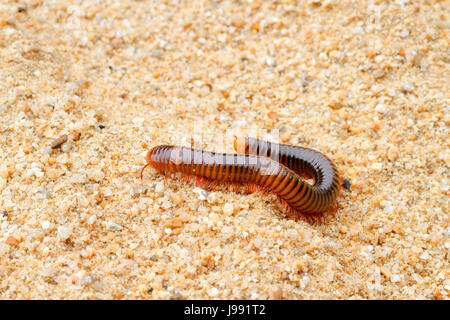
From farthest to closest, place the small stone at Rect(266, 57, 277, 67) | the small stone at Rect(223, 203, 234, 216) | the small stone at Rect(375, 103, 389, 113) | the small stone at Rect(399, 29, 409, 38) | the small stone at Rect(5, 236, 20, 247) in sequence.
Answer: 1. the small stone at Rect(266, 57, 277, 67)
2. the small stone at Rect(399, 29, 409, 38)
3. the small stone at Rect(375, 103, 389, 113)
4. the small stone at Rect(223, 203, 234, 216)
5. the small stone at Rect(5, 236, 20, 247)

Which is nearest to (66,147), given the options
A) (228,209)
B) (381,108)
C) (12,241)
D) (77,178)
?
(77,178)

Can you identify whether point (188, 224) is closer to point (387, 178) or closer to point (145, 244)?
point (145, 244)

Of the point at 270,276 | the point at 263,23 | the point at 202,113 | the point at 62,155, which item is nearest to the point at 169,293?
the point at 270,276

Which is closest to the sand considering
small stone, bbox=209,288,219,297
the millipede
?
small stone, bbox=209,288,219,297

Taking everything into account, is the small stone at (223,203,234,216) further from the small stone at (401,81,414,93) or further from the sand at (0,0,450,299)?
the small stone at (401,81,414,93)

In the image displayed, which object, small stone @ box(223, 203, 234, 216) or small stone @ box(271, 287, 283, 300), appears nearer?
small stone @ box(271, 287, 283, 300)

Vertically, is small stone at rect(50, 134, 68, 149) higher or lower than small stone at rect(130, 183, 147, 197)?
higher

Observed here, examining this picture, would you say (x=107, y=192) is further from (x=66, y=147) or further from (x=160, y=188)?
(x=66, y=147)
